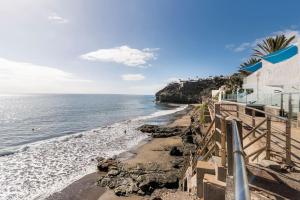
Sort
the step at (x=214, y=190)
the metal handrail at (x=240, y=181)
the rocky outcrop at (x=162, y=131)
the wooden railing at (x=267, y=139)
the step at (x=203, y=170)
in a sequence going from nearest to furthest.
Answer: the metal handrail at (x=240, y=181)
the step at (x=214, y=190)
the wooden railing at (x=267, y=139)
the step at (x=203, y=170)
the rocky outcrop at (x=162, y=131)

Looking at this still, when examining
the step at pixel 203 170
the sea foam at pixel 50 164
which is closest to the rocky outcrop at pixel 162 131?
the sea foam at pixel 50 164

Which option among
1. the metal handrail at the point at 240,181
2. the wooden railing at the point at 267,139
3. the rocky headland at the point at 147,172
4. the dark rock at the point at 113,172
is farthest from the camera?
the dark rock at the point at 113,172

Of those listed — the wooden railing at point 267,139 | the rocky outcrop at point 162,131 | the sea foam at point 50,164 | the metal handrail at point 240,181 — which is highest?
the metal handrail at point 240,181

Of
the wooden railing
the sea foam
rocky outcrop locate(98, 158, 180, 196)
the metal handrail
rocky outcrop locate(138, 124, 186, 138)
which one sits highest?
the metal handrail

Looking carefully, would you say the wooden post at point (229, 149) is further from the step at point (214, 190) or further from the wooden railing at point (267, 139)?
the step at point (214, 190)

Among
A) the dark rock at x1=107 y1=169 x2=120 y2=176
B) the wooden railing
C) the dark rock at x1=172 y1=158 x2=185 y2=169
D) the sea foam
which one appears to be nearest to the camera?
the wooden railing

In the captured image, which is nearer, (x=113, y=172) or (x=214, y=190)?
(x=214, y=190)

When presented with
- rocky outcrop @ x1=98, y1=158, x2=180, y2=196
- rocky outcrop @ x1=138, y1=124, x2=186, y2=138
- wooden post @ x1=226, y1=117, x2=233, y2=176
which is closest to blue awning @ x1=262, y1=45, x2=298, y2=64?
rocky outcrop @ x1=98, y1=158, x2=180, y2=196

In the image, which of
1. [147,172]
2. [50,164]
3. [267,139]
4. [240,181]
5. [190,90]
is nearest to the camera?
[240,181]

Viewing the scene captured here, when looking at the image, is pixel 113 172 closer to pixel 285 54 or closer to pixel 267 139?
pixel 267 139

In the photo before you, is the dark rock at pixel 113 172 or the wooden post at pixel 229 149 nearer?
the wooden post at pixel 229 149

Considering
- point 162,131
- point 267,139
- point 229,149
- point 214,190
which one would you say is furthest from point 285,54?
point 162,131

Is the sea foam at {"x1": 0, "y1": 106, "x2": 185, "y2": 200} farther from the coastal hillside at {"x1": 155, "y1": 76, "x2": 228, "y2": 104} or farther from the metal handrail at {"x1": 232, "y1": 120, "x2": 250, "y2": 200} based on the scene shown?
the coastal hillside at {"x1": 155, "y1": 76, "x2": 228, "y2": 104}

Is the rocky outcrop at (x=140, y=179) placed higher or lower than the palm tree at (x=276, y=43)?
lower
